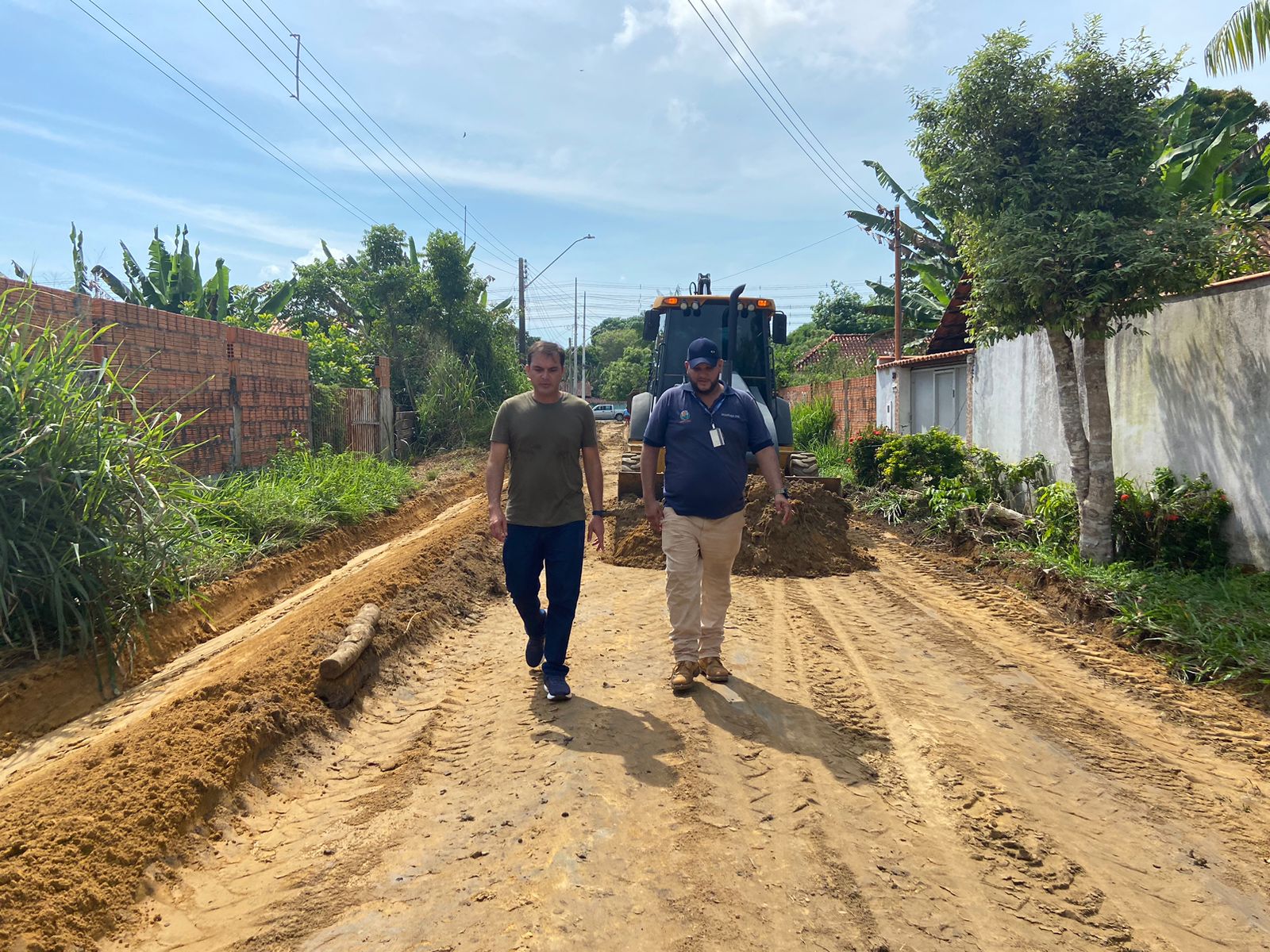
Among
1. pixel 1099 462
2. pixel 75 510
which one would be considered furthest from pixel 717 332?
pixel 75 510

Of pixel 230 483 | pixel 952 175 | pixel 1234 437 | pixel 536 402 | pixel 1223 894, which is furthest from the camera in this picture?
pixel 230 483

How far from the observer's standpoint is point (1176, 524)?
248 inches

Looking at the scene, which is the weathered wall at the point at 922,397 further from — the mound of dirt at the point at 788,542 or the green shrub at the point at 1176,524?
the green shrub at the point at 1176,524

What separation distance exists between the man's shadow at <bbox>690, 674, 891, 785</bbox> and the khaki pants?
0.31 meters

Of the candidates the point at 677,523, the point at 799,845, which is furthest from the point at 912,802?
the point at 677,523

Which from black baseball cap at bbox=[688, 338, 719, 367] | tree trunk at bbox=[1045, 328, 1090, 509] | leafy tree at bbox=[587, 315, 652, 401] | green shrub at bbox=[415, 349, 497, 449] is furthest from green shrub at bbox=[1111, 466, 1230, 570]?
leafy tree at bbox=[587, 315, 652, 401]

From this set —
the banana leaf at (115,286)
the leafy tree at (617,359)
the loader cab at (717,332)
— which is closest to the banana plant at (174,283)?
the banana leaf at (115,286)

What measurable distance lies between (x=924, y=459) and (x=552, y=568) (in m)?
8.26

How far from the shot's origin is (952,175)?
22.3ft

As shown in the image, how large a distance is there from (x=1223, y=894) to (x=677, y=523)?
2.75 m

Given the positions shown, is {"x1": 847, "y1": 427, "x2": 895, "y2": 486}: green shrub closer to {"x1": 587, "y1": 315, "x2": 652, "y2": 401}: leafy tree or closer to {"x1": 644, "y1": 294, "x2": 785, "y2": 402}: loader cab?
{"x1": 644, "y1": 294, "x2": 785, "y2": 402}: loader cab

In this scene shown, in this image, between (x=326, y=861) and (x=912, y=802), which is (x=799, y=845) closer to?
(x=912, y=802)

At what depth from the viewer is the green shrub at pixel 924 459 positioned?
1093 centimetres

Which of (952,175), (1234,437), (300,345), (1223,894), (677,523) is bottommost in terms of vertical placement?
(1223,894)
